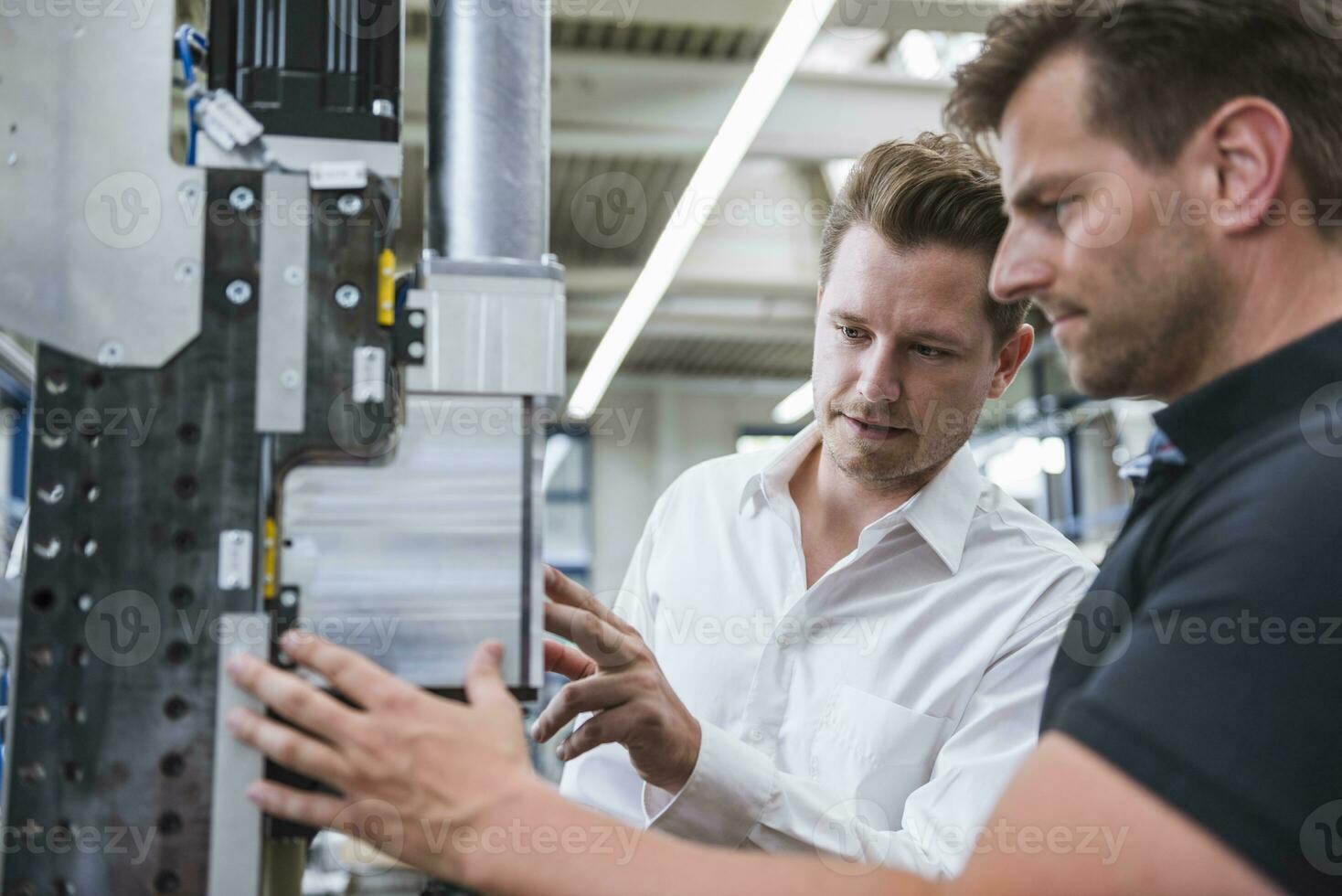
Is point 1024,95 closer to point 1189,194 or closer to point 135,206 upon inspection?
point 1189,194

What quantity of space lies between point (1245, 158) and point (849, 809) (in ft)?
3.07

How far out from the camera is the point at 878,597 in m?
1.66

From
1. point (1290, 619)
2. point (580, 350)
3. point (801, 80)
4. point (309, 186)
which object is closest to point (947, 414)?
point (1290, 619)

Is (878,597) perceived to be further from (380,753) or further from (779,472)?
(380,753)

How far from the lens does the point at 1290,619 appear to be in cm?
77

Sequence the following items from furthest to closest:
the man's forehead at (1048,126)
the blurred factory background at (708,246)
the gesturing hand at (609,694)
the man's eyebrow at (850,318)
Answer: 1. the blurred factory background at (708,246)
2. the man's eyebrow at (850,318)
3. the gesturing hand at (609,694)
4. the man's forehead at (1048,126)

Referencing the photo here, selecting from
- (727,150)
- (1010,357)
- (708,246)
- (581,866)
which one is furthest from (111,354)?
(708,246)

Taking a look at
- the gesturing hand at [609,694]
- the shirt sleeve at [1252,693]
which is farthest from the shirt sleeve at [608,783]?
the shirt sleeve at [1252,693]

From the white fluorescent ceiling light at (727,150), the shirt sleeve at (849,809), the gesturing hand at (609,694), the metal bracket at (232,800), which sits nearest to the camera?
the metal bracket at (232,800)

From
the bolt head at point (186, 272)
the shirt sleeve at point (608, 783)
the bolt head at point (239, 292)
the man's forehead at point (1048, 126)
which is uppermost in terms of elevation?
the man's forehead at point (1048, 126)

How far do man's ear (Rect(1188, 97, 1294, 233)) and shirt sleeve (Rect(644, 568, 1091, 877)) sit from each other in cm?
71

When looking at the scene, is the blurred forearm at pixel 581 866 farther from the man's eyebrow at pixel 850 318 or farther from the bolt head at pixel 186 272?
the man's eyebrow at pixel 850 318

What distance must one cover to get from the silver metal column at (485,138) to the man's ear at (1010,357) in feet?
3.20

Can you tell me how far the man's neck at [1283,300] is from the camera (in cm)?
Result: 91
